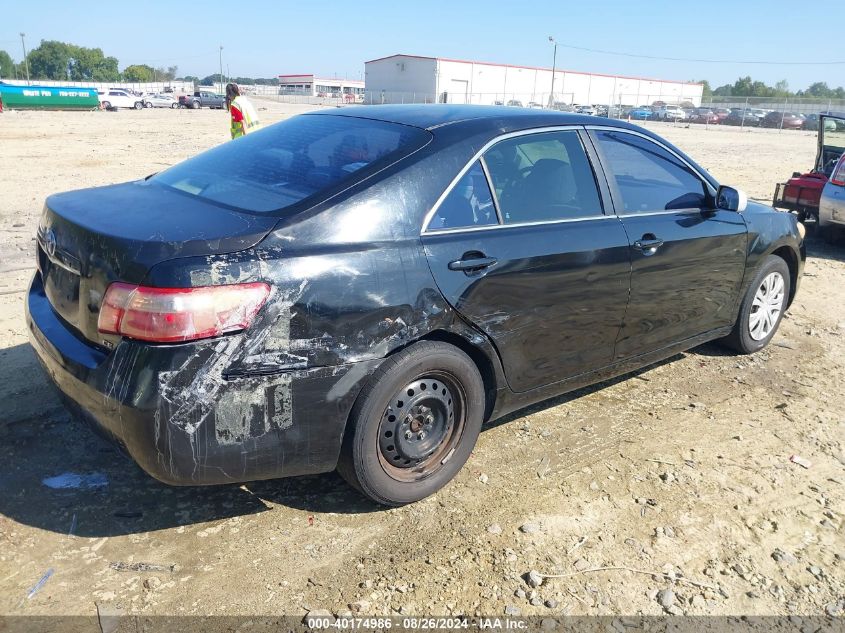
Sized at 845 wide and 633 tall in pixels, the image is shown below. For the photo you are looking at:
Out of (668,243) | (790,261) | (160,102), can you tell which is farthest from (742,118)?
(668,243)

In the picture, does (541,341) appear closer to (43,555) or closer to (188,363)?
(188,363)

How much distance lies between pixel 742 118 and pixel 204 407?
53.3 metres

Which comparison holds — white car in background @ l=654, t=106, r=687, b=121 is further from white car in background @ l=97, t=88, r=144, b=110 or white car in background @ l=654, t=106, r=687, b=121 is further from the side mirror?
the side mirror

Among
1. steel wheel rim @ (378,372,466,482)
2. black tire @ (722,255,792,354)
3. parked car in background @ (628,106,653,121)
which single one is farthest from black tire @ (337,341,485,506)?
parked car in background @ (628,106,653,121)

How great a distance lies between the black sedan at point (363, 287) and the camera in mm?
2480

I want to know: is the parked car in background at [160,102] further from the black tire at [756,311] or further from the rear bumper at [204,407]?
the rear bumper at [204,407]

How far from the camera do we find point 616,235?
3688 mm

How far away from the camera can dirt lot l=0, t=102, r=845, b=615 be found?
8.62 ft

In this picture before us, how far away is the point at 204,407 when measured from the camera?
2475 mm

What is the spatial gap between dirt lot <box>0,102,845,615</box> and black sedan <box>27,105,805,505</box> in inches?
13.2

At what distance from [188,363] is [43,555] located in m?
1.07

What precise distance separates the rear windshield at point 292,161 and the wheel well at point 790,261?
325cm

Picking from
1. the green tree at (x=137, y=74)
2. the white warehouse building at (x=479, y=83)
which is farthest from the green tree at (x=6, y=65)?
the white warehouse building at (x=479, y=83)

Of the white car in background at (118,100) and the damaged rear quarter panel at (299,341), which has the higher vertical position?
the white car in background at (118,100)
